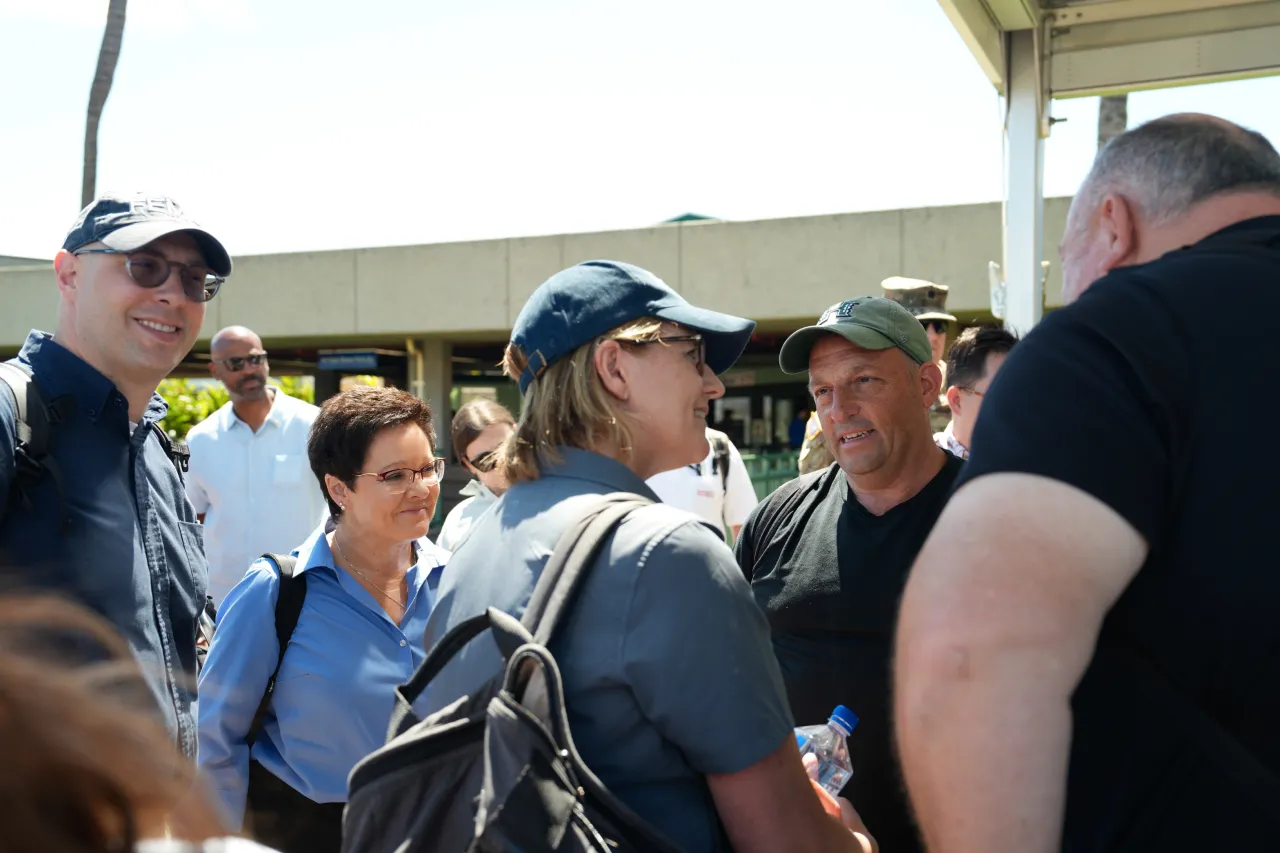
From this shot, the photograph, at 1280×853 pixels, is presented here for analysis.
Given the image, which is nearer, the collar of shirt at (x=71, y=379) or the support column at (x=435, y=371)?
the collar of shirt at (x=71, y=379)

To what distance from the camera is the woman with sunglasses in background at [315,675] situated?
2885mm

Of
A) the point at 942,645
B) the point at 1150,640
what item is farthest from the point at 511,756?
the point at 1150,640

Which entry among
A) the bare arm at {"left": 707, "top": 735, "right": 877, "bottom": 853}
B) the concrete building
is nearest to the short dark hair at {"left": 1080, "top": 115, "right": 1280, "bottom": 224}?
the bare arm at {"left": 707, "top": 735, "right": 877, "bottom": 853}

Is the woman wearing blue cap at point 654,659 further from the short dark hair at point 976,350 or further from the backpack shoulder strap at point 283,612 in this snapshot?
the short dark hair at point 976,350

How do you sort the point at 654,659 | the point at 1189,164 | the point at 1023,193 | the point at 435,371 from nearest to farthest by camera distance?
the point at 654,659, the point at 1189,164, the point at 1023,193, the point at 435,371

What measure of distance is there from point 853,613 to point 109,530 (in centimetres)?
198

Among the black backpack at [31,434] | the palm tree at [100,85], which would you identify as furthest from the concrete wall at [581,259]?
the black backpack at [31,434]

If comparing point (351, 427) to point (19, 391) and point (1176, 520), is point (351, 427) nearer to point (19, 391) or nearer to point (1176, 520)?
point (19, 391)

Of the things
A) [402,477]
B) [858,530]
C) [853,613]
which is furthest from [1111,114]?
[402,477]

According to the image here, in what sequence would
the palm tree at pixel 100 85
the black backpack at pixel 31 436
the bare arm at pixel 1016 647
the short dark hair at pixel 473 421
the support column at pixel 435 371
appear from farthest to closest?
the support column at pixel 435 371, the palm tree at pixel 100 85, the short dark hair at pixel 473 421, the black backpack at pixel 31 436, the bare arm at pixel 1016 647

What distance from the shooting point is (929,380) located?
3.48 metres

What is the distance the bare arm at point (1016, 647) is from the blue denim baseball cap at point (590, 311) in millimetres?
738

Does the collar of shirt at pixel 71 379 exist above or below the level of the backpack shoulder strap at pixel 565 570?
above

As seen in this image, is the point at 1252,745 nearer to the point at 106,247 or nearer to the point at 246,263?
the point at 106,247
